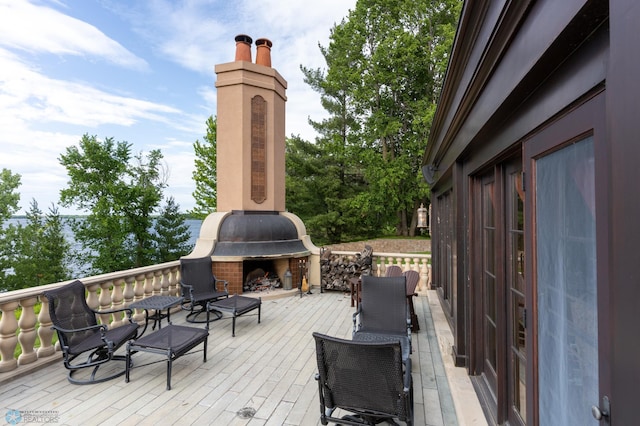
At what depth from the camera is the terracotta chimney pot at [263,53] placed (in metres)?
7.61

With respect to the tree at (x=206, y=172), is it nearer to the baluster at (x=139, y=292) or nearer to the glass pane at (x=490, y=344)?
the baluster at (x=139, y=292)

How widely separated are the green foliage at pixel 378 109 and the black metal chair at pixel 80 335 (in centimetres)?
1228

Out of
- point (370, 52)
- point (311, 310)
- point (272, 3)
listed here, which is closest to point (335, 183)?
point (370, 52)

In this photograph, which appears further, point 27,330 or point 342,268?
point 342,268

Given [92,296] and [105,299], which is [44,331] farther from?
[105,299]

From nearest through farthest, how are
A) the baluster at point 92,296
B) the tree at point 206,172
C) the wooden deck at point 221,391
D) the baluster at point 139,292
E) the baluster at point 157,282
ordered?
the wooden deck at point 221,391 → the baluster at point 92,296 → the baluster at point 139,292 → the baluster at point 157,282 → the tree at point 206,172

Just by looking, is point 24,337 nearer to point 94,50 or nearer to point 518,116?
point 518,116

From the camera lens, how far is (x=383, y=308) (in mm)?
3787

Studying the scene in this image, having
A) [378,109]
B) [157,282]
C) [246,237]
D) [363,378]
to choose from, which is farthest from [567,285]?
[378,109]

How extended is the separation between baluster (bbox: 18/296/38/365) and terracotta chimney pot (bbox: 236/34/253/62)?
20.5 ft

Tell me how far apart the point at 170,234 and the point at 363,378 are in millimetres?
18046

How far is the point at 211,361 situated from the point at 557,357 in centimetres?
358

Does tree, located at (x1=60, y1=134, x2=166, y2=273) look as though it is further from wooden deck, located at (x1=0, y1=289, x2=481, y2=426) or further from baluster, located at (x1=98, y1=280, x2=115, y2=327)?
wooden deck, located at (x1=0, y1=289, x2=481, y2=426)

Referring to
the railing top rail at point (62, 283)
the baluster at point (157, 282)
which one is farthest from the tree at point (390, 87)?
the railing top rail at point (62, 283)
